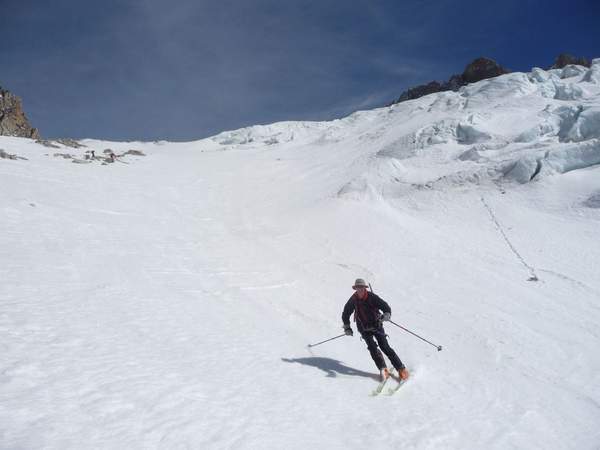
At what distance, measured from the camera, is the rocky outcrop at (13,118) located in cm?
6669

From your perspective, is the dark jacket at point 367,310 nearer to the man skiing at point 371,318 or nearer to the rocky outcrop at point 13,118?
the man skiing at point 371,318

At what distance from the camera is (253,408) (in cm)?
548

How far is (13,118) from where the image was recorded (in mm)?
69312

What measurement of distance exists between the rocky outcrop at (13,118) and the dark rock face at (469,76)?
7267 cm

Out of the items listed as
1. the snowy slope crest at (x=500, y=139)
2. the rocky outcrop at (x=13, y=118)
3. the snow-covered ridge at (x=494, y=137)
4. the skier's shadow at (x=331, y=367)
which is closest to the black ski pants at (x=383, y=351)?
the skier's shadow at (x=331, y=367)

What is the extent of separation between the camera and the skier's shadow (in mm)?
7598

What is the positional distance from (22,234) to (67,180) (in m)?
14.4

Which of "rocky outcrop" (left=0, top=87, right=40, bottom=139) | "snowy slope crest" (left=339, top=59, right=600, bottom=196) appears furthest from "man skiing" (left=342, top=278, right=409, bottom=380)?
"rocky outcrop" (left=0, top=87, right=40, bottom=139)

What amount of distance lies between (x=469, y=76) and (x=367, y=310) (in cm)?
7939

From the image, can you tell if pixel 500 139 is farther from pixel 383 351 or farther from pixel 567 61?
pixel 567 61

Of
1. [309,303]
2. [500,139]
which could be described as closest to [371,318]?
[309,303]

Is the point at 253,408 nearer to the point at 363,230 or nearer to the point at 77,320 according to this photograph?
the point at 77,320

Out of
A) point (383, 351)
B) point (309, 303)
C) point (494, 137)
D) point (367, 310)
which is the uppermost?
point (494, 137)

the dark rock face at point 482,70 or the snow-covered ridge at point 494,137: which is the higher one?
the dark rock face at point 482,70
